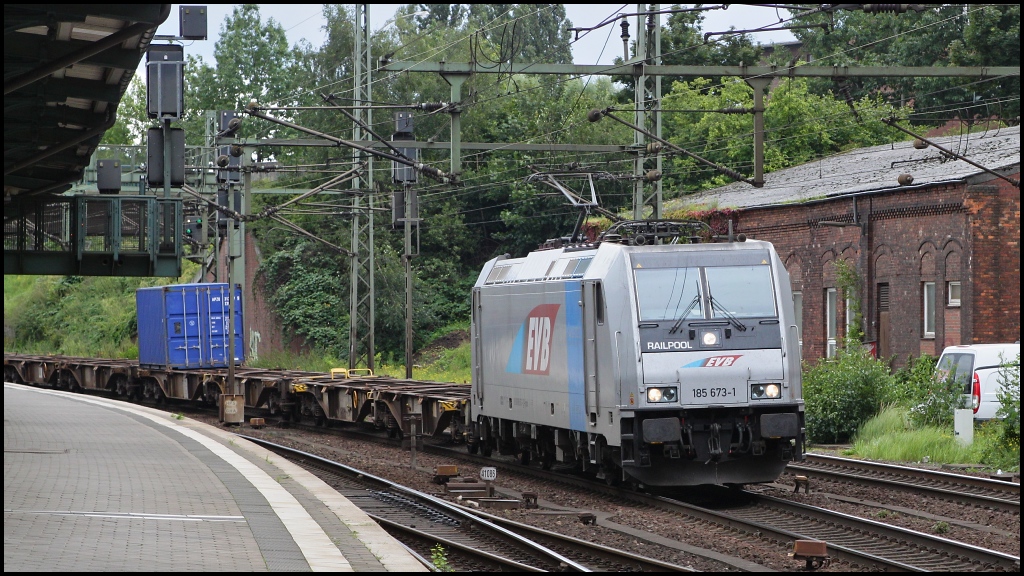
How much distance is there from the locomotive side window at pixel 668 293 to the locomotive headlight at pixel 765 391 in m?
1.00

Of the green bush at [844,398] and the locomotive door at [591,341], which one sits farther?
the green bush at [844,398]

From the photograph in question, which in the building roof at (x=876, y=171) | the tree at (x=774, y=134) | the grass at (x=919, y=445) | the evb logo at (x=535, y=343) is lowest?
the grass at (x=919, y=445)

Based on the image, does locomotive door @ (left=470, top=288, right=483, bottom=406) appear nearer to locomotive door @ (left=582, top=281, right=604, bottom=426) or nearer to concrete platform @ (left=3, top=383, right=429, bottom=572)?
concrete platform @ (left=3, top=383, right=429, bottom=572)

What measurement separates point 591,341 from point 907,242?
16.3 meters

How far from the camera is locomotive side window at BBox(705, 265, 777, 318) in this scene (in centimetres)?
1462

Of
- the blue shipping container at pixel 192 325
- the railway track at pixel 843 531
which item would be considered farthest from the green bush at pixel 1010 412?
the blue shipping container at pixel 192 325

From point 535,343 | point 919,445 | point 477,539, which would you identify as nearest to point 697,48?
point 919,445

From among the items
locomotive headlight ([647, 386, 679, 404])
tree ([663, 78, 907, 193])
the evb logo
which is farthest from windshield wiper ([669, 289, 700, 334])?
tree ([663, 78, 907, 193])

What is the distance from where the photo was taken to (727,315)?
14539 millimetres

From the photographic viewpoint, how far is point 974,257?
2702 centimetres

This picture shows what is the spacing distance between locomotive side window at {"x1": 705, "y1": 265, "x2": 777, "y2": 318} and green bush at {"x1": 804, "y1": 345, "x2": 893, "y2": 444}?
8.81m

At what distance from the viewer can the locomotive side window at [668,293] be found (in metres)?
14.5

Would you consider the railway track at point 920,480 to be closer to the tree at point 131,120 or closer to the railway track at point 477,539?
the railway track at point 477,539

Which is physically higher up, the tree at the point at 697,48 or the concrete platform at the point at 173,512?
the tree at the point at 697,48
